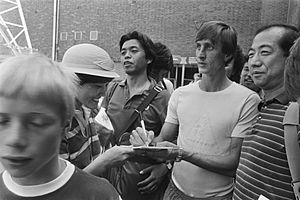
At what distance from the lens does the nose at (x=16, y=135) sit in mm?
870

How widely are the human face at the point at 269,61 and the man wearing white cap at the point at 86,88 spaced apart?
0.72m

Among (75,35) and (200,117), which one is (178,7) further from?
(200,117)

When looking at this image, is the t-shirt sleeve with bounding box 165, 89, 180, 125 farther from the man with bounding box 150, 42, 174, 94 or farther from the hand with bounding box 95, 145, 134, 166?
the man with bounding box 150, 42, 174, 94

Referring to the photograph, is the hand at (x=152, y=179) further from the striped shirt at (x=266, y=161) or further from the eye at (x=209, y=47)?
the eye at (x=209, y=47)

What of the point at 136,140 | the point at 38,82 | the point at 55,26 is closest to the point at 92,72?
the point at 136,140

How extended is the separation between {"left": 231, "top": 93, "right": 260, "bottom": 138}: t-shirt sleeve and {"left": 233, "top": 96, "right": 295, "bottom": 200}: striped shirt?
88 millimetres

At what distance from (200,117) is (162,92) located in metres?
0.58

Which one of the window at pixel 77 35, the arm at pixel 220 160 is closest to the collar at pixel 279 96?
the arm at pixel 220 160

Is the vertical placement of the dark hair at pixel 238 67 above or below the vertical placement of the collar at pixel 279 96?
below

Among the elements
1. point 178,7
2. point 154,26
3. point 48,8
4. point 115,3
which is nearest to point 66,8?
point 48,8

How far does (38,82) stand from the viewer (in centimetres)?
92

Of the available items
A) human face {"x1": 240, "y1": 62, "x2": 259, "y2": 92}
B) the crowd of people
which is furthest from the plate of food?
human face {"x1": 240, "y1": 62, "x2": 259, "y2": 92}

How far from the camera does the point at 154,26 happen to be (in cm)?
1291

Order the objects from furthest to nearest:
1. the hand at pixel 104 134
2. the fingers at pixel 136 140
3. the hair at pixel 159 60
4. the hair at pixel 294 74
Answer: the hair at pixel 159 60 < the hand at pixel 104 134 < the fingers at pixel 136 140 < the hair at pixel 294 74
